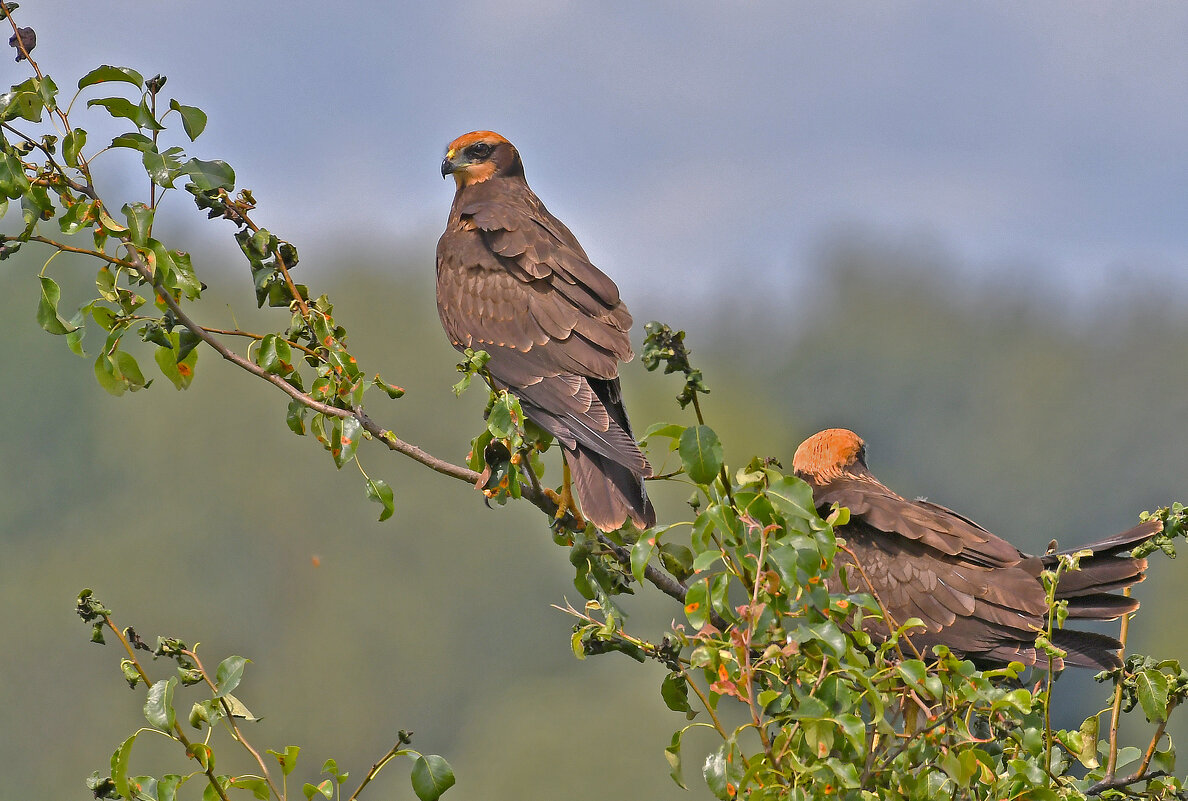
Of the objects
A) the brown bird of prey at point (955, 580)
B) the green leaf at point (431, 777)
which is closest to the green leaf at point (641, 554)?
the green leaf at point (431, 777)

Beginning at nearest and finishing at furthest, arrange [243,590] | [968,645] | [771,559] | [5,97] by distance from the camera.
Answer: [771,559] < [5,97] < [968,645] < [243,590]

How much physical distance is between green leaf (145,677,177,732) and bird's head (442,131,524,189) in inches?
144

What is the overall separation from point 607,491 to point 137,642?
5.41ft

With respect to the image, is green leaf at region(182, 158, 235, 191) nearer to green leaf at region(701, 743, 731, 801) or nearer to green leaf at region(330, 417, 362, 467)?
green leaf at region(330, 417, 362, 467)

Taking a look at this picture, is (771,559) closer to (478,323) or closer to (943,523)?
(478,323)

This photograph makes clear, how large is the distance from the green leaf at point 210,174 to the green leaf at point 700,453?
172 centimetres

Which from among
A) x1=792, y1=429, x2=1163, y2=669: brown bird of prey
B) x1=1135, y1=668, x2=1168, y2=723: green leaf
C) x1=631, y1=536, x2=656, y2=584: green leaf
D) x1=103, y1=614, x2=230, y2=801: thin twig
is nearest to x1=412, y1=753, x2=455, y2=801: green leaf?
x1=103, y1=614, x2=230, y2=801: thin twig

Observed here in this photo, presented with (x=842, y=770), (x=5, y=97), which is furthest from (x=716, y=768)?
(x=5, y=97)

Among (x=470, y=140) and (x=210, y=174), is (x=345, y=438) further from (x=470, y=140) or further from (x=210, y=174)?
(x=470, y=140)

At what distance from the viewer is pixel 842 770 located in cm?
208

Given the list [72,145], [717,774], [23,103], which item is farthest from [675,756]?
[23,103]

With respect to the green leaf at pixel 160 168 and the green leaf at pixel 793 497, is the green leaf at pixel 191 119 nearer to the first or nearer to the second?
the green leaf at pixel 160 168

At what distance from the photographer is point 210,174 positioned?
317 cm

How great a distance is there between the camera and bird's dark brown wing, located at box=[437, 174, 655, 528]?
4.03m
